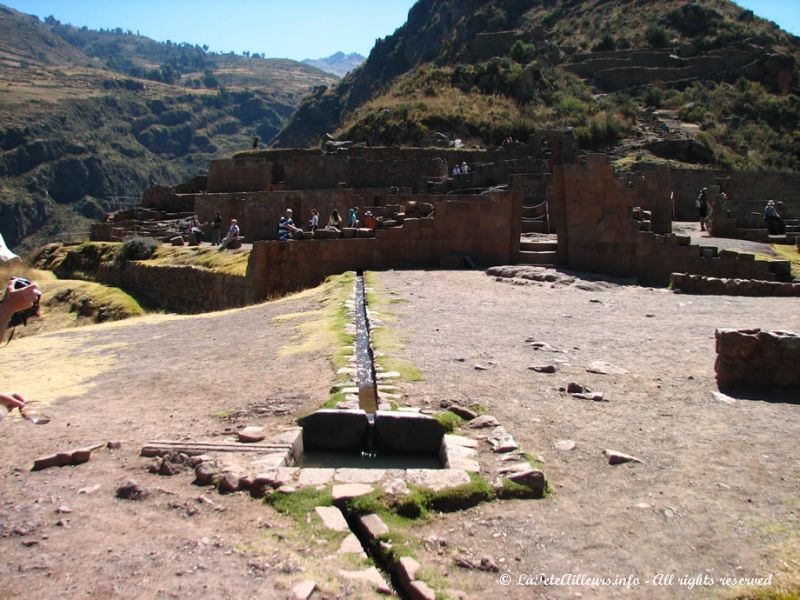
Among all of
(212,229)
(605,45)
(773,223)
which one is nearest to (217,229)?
(212,229)

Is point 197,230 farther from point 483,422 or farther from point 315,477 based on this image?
point 315,477

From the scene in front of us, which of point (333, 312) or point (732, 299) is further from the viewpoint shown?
point (732, 299)

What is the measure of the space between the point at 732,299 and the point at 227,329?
7941 millimetres

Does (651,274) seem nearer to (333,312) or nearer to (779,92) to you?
(333,312)

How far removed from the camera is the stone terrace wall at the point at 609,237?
619 inches

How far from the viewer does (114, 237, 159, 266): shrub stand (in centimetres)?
2841

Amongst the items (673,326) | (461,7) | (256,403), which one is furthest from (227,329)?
(461,7)

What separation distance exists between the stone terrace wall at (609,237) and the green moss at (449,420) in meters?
11.0

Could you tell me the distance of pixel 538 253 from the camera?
1803 cm

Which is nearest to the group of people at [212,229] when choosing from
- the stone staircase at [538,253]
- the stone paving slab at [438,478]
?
the stone staircase at [538,253]

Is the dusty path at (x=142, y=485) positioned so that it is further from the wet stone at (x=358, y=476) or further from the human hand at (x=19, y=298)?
the human hand at (x=19, y=298)

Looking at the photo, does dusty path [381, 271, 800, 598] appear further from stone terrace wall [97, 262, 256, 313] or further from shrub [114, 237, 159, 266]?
shrub [114, 237, 159, 266]

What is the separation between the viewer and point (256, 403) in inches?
262

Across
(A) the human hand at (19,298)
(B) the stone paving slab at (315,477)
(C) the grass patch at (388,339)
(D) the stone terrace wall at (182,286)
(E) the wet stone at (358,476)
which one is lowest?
(D) the stone terrace wall at (182,286)
